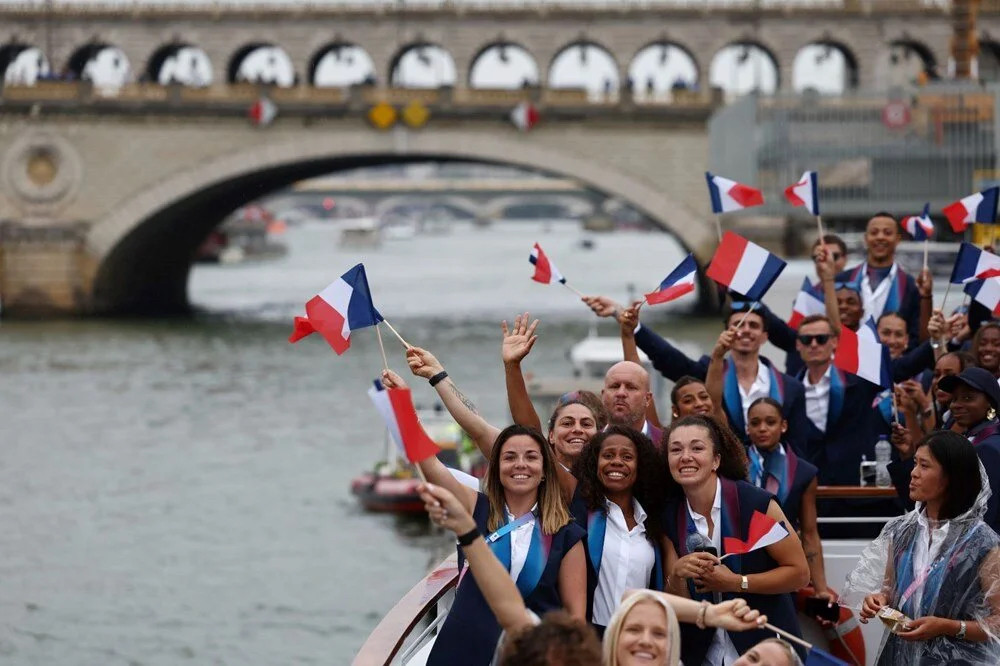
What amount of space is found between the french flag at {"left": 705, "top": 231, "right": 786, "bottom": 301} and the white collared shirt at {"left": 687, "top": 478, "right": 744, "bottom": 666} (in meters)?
3.02

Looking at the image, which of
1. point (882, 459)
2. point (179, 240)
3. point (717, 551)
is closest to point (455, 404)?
point (717, 551)

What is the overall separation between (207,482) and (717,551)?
1843cm

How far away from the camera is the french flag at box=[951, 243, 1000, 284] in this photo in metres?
9.29

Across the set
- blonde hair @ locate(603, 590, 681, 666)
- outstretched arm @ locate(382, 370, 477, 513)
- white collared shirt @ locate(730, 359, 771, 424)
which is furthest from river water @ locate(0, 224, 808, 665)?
blonde hair @ locate(603, 590, 681, 666)

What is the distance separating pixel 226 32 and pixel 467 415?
1684 inches

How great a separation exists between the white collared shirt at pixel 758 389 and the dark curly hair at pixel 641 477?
202 cm

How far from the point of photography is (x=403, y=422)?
202 inches

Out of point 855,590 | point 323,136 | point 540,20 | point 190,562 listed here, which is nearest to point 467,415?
point 855,590

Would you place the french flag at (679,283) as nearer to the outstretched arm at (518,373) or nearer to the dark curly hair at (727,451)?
the outstretched arm at (518,373)

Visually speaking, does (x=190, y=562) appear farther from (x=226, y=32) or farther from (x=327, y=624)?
(x=226, y=32)

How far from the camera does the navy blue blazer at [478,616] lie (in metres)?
5.26

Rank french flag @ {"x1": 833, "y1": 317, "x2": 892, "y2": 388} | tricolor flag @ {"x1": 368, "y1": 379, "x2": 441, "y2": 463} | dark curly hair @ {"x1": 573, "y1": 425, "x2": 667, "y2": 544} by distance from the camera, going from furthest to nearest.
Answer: french flag @ {"x1": 833, "y1": 317, "x2": 892, "y2": 388} < dark curly hair @ {"x1": 573, "y1": 425, "x2": 667, "y2": 544} < tricolor flag @ {"x1": 368, "y1": 379, "x2": 441, "y2": 463}

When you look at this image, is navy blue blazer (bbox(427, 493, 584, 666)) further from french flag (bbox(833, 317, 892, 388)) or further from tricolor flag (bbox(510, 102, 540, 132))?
tricolor flag (bbox(510, 102, 540, 132))

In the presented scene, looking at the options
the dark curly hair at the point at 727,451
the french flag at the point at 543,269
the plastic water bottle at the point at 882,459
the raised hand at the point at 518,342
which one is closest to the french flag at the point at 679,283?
the french flag at the point at 543,269
